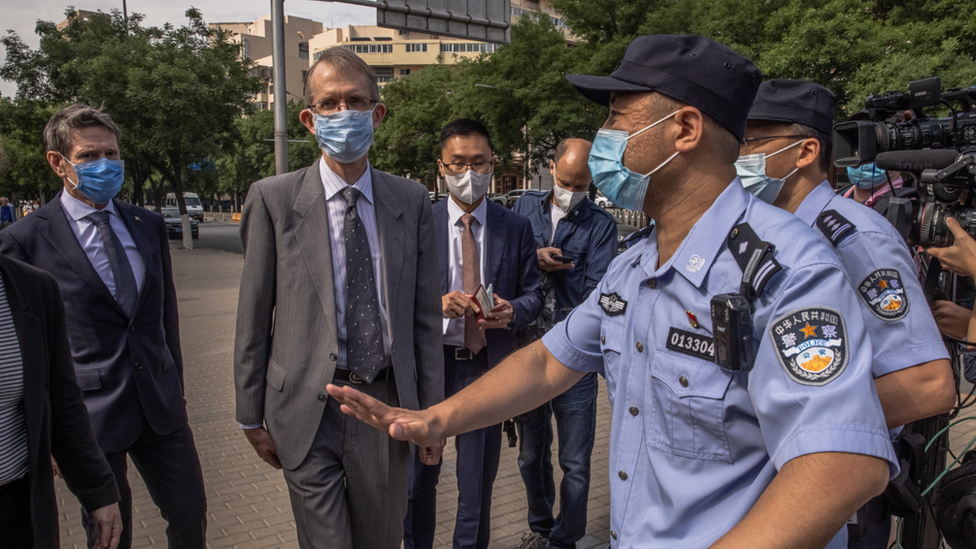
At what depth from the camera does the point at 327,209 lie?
2887 mm

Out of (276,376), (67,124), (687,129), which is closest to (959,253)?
(687,129)

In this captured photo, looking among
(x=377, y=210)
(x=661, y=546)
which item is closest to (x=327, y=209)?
(x=377, y=210)

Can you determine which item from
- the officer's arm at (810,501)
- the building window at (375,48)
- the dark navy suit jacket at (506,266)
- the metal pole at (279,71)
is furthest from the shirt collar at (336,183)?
the building window at (375,48)

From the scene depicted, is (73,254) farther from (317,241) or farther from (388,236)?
(388,236)

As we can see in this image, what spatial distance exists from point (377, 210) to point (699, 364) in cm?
171

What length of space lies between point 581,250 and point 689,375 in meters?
2.72

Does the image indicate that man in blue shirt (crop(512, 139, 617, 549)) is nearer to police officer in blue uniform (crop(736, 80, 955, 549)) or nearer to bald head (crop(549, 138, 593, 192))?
bald head (crop(549, 138, 593, 192))

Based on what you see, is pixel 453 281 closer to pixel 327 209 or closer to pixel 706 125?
pixel 327 209

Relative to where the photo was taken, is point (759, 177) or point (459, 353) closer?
point (759, 177)

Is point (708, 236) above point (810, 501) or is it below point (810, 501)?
above

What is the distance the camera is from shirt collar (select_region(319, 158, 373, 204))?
9.66 feet

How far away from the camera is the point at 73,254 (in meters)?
3.20

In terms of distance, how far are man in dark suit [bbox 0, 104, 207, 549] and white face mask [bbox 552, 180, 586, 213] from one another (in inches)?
88.3

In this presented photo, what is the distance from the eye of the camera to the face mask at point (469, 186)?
3.98m
